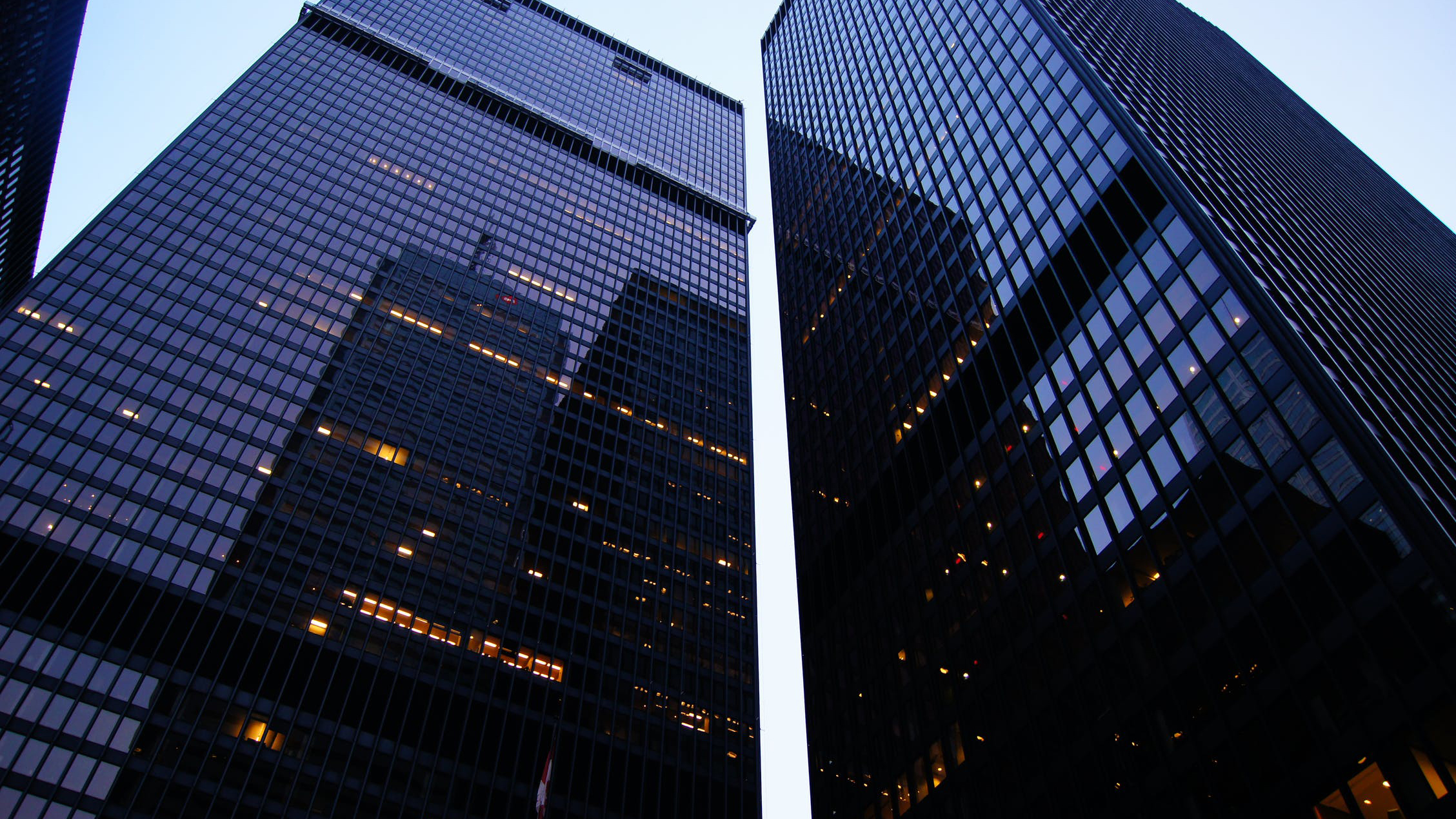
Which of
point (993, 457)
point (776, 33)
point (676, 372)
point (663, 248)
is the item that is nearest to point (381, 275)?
point (676, 372)

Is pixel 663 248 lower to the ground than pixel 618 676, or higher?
higher

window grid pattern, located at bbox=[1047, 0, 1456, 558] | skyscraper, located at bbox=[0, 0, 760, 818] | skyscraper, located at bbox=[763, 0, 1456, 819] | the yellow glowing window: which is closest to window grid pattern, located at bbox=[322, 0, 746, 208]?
skyscraper, located at bbox=[0, 0, 760, 818]

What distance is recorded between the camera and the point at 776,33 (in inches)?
5846

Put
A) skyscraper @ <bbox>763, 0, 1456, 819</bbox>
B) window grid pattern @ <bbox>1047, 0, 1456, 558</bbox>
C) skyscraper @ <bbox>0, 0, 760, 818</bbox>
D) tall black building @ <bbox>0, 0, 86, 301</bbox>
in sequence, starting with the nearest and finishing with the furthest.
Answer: skyscraper @ <bbox>763, 0, 1456, 819</bbox> → window grid pattern @ <bbox>1047, 0, 1456, 558</bbox> → skyscraper @ <bbox>0, 0, 760, 818</bbox> → tall black building @ <bbox>0, 0, 86, 301</bbox>

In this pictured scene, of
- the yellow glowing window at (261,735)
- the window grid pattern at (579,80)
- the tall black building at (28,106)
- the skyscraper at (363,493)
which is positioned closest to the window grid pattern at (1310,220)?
the skyscraper at (363,493)

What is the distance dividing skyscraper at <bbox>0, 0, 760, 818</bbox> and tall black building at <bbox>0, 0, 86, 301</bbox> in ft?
47.5

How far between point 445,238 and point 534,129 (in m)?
38.2

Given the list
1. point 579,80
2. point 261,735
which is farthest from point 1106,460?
point 579,80

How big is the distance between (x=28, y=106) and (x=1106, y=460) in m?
108

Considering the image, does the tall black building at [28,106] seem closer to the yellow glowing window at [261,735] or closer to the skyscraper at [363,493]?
the skyscraper at [363,493]

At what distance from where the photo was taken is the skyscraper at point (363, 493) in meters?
61.2

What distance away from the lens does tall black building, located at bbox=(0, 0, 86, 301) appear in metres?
89.5

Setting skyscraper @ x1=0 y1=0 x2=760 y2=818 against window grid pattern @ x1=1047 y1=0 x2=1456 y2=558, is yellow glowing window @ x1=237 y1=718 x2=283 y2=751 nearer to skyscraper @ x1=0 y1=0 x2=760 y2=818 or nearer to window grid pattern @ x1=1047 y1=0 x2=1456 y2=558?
skyscraper @ x1=0 y1=0 x2=760 y2=818

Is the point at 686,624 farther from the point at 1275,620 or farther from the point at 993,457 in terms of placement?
the point at 1275,620
